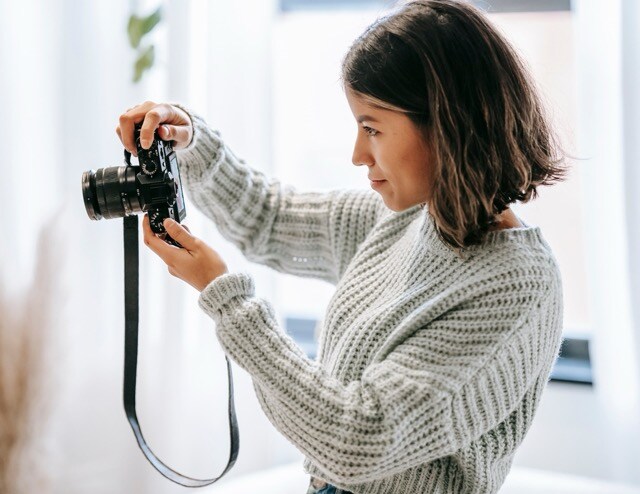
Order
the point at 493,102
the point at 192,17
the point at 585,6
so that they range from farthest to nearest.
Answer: the point at 192,17, the point at 585,6, the point at 493,102

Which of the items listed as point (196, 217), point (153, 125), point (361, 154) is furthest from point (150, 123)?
point (196, 217)

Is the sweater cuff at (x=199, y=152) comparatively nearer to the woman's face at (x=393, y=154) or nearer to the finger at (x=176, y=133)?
the finger at (x=176, y=133)

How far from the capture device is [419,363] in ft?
2.67

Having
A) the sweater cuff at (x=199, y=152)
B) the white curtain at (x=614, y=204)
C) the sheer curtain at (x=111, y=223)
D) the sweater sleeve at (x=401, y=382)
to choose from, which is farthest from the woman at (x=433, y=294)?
the sheer curtain at (x=111, y=223)

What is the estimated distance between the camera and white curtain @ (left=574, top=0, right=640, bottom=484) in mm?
1318

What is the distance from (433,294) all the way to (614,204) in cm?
64

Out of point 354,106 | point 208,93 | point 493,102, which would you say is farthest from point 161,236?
point 208,93

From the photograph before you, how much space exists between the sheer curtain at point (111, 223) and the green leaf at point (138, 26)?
3 centimetres

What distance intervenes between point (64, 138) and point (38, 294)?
1.08 ft

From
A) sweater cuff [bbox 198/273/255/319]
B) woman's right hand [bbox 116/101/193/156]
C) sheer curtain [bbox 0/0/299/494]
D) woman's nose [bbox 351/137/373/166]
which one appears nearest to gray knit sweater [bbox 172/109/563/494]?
sweater cuff [bbox 198/273/255/319]

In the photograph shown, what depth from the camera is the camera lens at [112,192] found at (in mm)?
916

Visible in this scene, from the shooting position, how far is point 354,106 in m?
0.88

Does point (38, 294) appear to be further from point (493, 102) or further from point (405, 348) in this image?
point (493, 102)

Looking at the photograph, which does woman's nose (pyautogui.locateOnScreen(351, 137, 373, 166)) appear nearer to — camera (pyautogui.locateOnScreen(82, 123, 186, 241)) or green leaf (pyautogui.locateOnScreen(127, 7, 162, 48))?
camera (pyautogui.locateOnScreen(82, 123, 186, 241))
